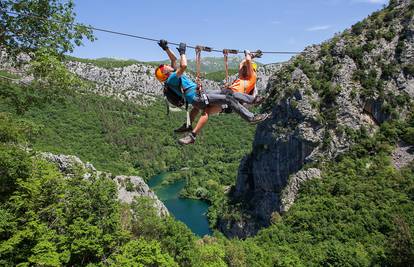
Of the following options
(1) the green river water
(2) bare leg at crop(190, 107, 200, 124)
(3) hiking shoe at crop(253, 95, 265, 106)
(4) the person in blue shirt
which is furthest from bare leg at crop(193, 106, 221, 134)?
(1) the green river water

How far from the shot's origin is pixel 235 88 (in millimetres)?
7941

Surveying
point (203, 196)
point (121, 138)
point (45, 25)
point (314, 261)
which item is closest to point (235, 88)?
point (45, 25)

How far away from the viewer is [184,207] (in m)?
86.5

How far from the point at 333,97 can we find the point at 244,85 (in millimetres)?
52129

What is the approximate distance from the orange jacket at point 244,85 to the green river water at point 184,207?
2536 inches

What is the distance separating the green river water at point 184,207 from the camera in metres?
74.0

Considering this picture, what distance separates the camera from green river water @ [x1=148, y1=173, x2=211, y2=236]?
74000mm

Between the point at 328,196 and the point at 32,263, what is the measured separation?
139 feet

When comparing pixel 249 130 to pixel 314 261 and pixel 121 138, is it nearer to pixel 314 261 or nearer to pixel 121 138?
pixel 121 138

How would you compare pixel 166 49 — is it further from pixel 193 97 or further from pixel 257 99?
pixel 257 99

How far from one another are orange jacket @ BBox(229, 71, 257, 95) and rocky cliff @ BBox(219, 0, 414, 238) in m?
47.5

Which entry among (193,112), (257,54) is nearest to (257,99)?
(257,54)

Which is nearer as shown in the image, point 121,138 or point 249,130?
point 121,138

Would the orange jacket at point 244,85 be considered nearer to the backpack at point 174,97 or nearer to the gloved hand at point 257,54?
the gloved hand at point 257,54
